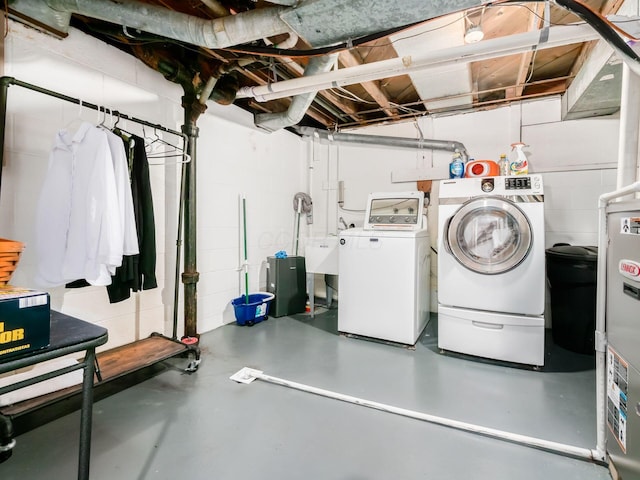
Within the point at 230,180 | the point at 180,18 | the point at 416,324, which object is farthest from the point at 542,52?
the point at 230,180

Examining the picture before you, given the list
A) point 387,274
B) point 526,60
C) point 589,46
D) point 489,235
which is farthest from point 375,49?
point 387,274

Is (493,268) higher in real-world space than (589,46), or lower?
lower

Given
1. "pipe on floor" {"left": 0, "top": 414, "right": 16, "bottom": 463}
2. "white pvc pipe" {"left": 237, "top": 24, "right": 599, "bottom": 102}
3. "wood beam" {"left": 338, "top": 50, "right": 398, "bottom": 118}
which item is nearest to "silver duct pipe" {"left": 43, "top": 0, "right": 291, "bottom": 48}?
"white pvc pipe" {"left": 237, "top": 24, "right": 599, "bottom": 102}

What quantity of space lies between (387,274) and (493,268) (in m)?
0.84

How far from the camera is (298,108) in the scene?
2.98 metres

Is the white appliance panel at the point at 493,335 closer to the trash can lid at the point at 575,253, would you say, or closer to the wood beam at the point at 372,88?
the trash can lid at the point at 575,253

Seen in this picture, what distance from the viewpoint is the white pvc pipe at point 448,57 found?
1711 millimetres

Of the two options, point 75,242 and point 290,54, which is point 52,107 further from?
point 290,54

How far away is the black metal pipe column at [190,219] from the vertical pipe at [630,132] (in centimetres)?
281

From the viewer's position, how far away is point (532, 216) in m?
2.27

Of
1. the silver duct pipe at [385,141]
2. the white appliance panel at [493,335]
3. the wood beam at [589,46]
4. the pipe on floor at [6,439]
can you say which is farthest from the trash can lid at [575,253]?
the pipe on floor at [6,439]

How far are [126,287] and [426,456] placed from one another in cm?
199

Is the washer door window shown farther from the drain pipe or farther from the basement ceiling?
the basement ceiling

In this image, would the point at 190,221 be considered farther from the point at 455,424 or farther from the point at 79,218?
the point at 455,424
